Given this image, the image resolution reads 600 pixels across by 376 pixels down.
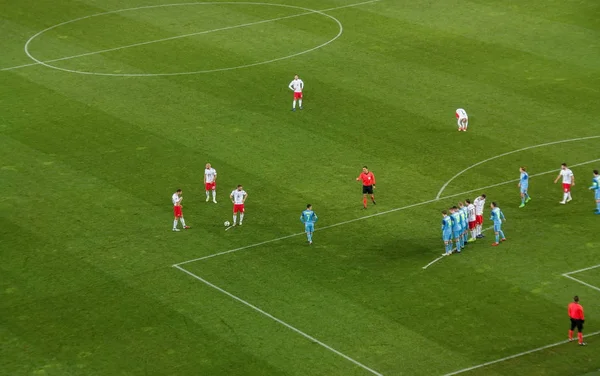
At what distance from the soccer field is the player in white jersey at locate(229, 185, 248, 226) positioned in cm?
81

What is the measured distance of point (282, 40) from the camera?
69438mm

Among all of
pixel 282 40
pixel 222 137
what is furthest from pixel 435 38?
pixel 222 137

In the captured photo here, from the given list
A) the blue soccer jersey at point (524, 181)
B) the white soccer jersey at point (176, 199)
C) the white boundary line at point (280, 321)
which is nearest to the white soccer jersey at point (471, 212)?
the blue soccer jersey at point (524, 181)

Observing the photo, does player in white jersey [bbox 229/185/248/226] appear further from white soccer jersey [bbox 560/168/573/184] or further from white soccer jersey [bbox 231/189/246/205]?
white soccer jersey [bbox 560/168/573/184]

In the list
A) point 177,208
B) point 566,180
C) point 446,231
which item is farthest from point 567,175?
point 177,208

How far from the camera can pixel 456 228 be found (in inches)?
1817

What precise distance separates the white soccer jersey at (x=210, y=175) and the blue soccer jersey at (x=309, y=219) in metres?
5.17

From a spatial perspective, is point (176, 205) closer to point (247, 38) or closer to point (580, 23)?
point (247, 38)

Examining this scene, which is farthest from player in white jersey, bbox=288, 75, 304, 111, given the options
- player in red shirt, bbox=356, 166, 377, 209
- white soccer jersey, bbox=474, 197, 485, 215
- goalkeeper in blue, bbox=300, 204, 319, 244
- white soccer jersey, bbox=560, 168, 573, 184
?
white soccer jersey, bbox=560, 168, 573, 184

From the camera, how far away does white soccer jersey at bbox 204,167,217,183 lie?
50522mm

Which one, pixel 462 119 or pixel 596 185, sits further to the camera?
pixel 462 119

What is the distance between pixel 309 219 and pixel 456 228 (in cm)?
538

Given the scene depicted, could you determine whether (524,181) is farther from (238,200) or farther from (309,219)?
(238,200)

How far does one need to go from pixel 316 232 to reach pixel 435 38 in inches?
943
